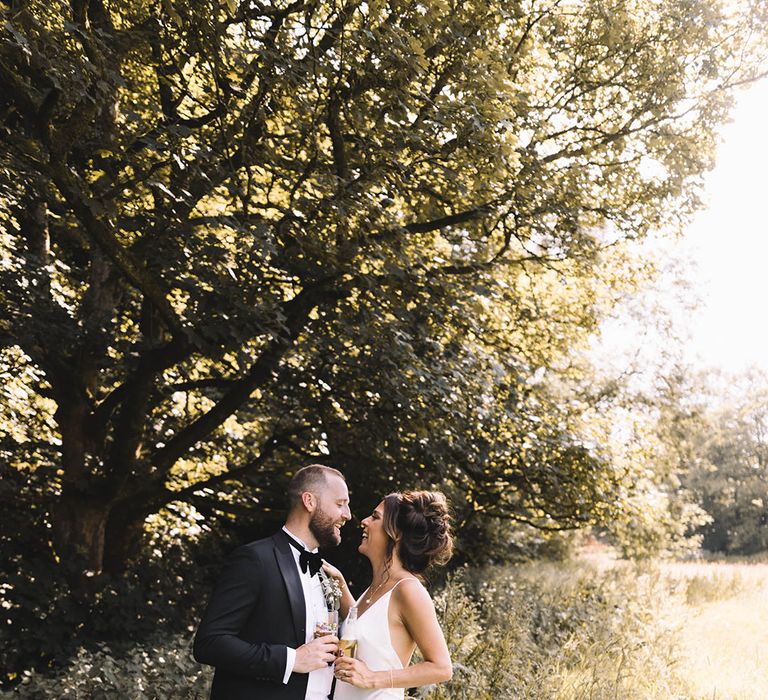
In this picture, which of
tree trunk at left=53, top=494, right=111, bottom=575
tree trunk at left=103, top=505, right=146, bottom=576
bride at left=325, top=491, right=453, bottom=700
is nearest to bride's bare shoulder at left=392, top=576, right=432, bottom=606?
bride at left=325, top=491, right=453, bottom=700

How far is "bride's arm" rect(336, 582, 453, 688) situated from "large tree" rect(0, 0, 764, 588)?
12.6 feet

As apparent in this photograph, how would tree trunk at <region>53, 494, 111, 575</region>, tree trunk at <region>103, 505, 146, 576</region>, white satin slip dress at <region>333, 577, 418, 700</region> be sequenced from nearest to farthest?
white satin slip dress at <region>333, 577, 418, 700</region>
tree trunk at <region>53, 494, 111, 575</region>
tree trunk at <region>103, 505, 146, 576</region>

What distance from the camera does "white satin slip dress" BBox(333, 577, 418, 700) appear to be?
3.59 meters

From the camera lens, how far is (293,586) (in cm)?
326

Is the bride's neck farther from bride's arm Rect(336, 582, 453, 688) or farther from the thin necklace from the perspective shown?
bride's arm Rect(336, 582, 453, 688)

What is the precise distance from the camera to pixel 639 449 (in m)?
13.5

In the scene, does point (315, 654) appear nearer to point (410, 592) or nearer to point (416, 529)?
point (410, 592)

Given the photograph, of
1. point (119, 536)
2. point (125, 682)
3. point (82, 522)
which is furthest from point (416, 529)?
point (119, 536)

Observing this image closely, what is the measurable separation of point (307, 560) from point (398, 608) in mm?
548

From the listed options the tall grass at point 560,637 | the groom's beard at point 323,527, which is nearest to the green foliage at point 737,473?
the tall grass at point 560,637

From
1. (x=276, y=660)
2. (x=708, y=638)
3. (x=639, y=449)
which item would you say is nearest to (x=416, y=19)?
(x=276, y=660)

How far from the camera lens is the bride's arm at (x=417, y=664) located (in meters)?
3.35

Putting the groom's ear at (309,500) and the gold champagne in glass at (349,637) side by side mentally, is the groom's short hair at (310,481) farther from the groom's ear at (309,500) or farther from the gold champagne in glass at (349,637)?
the gold champagne in glass at (349,637)

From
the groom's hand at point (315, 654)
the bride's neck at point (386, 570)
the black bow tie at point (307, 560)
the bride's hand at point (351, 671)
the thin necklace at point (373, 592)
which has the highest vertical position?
the black bow tie at point (307, 560)
